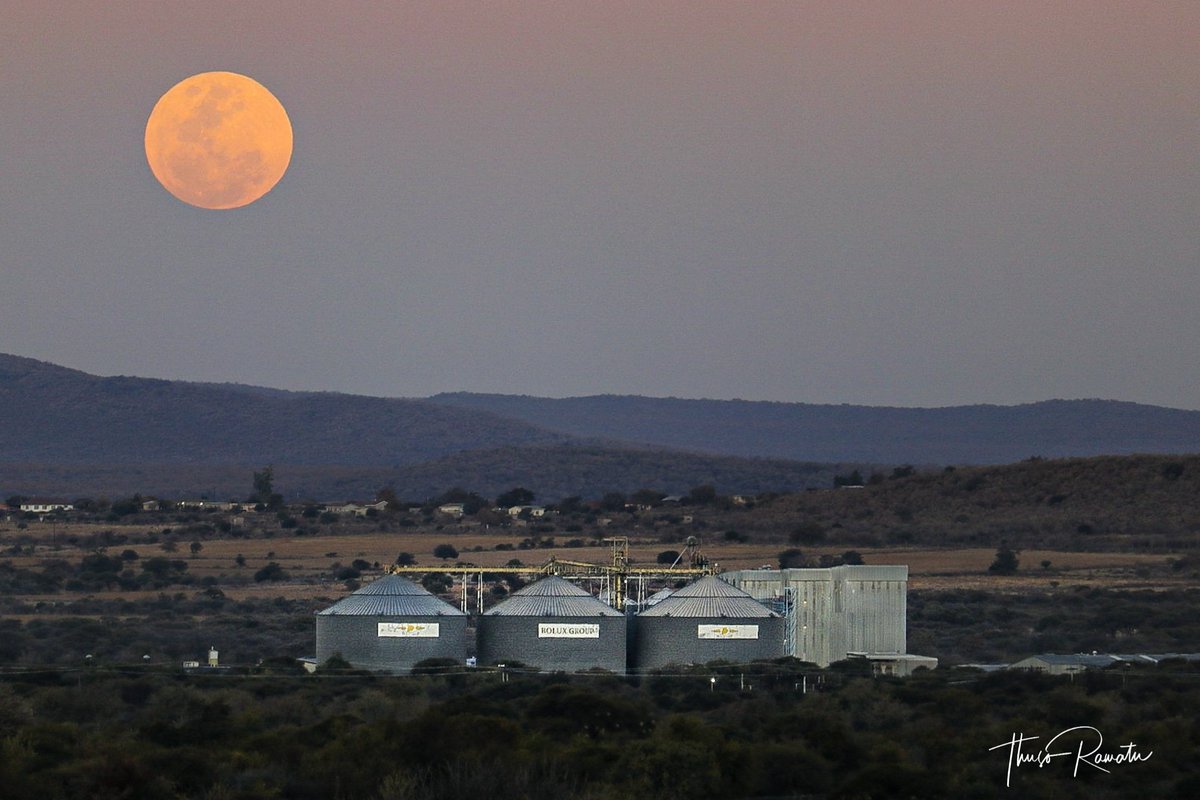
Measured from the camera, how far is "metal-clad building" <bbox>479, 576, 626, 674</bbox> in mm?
58938

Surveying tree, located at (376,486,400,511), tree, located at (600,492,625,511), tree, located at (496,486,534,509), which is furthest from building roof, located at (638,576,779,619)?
tree, located at (496,486,534,509)

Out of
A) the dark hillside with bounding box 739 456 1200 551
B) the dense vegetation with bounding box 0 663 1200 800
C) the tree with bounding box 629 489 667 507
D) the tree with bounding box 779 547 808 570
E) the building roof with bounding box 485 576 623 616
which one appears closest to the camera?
the dense vegetation with bounding box 0 663 1200 800

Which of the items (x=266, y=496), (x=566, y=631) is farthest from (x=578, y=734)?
(x=266, y=496)

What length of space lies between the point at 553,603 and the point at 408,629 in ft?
14.2

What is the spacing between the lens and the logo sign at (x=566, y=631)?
58.9m

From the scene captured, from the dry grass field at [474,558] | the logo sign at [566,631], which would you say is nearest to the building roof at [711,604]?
the logo sign at [566,631]

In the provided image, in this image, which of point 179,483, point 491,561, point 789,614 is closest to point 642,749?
point 789,614

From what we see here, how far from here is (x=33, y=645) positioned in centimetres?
7219

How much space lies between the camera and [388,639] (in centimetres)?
5859

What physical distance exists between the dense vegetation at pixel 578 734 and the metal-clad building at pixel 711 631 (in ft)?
3.15

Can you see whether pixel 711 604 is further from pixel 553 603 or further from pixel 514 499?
pixel 514 499

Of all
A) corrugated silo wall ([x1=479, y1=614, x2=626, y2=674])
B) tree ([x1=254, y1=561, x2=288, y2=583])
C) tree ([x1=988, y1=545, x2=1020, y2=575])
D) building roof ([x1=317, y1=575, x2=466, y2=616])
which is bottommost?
corrugated silo wall ([x1=479, y1=614, x2=626, y2=674])
